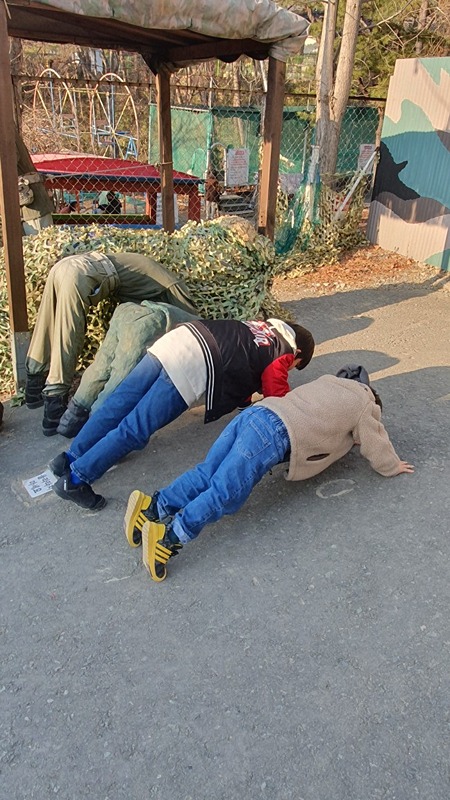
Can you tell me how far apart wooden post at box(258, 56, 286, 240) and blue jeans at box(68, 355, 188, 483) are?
9.32 ft

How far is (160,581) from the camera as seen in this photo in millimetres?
2814

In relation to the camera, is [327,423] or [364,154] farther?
[364,154]

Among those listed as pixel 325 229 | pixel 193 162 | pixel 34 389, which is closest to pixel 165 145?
pixel 325 229

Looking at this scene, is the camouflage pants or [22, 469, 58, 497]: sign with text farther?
the camouflage pants

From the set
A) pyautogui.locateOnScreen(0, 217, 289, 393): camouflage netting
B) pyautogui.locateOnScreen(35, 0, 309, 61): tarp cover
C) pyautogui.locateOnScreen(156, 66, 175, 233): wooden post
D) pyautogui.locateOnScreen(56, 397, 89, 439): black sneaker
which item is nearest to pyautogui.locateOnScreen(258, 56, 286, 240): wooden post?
pyautogui.locateOnScreen(35, 0, 309, 61): tarp cover

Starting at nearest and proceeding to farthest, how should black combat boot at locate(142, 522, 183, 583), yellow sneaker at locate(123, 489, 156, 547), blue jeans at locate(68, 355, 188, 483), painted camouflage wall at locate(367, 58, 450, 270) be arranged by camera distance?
black combat boot at locate(142, 522, 183, 583)
yellow sneaker at locate(123, 489, 156, 547)
blue jeans at locate(68, 355, 188, 483)
painted camouflage wall at locate(367, 58, 450, 270)

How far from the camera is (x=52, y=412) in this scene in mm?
4090

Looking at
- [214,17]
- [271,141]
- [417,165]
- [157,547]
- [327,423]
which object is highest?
[214,17]

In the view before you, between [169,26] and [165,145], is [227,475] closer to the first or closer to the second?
[169,26]

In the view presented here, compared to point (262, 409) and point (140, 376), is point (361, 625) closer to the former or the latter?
point (262, 409)

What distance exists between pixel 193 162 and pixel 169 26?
751 centimetres

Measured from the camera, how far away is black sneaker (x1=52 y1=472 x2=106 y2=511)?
10.7 ft

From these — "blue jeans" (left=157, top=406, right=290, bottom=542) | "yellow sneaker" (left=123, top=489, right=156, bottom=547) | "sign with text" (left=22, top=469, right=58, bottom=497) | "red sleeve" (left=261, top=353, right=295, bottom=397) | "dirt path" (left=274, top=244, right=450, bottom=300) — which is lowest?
"sign with text" (left=22, top=469, right=58, bottom=497)

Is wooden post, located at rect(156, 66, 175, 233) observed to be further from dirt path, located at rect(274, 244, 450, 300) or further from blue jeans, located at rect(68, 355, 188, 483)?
blue jeans, located at rect(68, 355, 188, 483)
